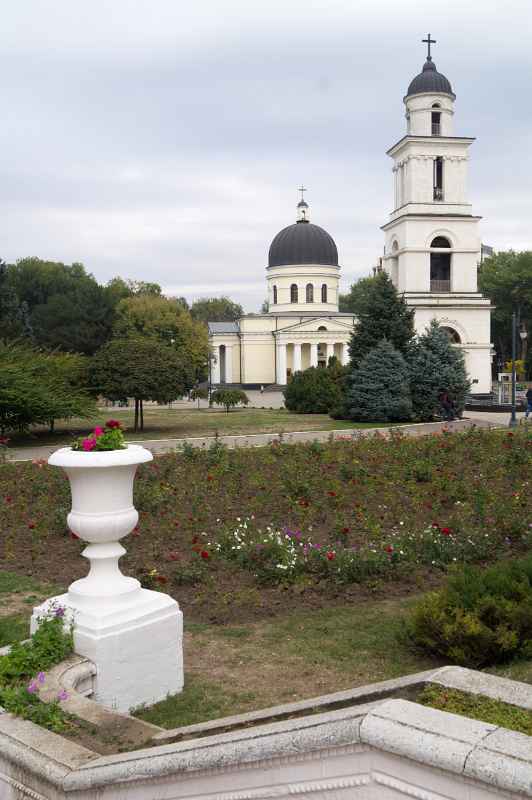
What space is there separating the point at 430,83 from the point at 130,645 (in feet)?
149

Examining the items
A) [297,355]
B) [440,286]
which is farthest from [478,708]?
[297,355]

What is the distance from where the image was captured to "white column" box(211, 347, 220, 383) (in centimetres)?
6838

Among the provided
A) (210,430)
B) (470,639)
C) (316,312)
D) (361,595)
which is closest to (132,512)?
(470,639)

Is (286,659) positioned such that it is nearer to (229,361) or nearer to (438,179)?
(438,179)

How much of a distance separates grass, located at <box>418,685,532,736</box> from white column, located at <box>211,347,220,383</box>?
6493cm

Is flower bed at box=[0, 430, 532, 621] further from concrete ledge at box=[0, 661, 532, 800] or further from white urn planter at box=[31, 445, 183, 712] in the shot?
concrete ledge at box=[0, 661, 532, 800]

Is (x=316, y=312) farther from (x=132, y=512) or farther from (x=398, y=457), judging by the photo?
(x=132, y=512)

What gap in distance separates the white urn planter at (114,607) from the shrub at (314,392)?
2805cm

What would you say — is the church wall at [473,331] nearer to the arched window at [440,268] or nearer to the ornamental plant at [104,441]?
the arched window at [440,268]

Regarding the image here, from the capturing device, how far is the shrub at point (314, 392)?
33.6 metres

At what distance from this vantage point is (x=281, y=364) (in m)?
64.4

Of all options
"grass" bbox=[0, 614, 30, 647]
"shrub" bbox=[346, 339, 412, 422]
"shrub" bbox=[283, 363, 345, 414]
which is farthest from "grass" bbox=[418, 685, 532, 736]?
"shrub" bbox=[283, 363, 345, 414]

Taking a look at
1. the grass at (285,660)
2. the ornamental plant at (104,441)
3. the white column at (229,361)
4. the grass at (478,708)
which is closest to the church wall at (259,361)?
the white column at (229,361)

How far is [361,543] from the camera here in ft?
27.4
